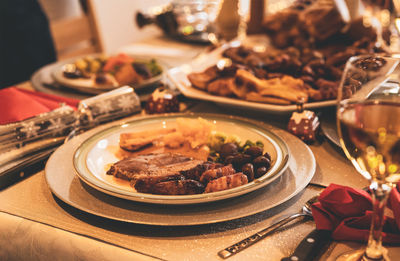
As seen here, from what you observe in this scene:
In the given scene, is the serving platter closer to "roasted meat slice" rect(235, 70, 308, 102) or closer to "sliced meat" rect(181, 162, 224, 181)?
"sliced meat" rect(181, 162, 224, 181)

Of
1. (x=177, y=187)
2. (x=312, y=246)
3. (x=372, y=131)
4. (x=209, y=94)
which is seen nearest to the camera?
(x=372, y=131)

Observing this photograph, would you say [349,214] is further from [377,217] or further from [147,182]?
[147,182]

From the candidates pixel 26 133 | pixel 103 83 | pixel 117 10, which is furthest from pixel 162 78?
pixel 117 10

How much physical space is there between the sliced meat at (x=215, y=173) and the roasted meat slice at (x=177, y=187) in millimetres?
29

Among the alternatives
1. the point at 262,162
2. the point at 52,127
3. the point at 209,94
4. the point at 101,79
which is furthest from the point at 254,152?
the point at 101,79

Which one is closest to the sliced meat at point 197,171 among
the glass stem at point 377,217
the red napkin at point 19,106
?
the glass stem at point 377,217

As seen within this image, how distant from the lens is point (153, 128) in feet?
Answer: 3.60

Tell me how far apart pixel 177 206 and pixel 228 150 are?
0.70 ft

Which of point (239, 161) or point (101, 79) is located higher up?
point (101, 79)

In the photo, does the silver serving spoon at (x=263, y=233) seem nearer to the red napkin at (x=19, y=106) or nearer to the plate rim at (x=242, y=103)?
the plate rim at (x=242, y=103)

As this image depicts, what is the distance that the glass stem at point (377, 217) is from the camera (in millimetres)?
548

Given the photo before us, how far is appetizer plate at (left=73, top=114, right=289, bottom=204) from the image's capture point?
723 mm

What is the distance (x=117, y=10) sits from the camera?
477 cm

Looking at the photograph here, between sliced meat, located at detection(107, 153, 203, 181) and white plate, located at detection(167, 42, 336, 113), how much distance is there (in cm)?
35
